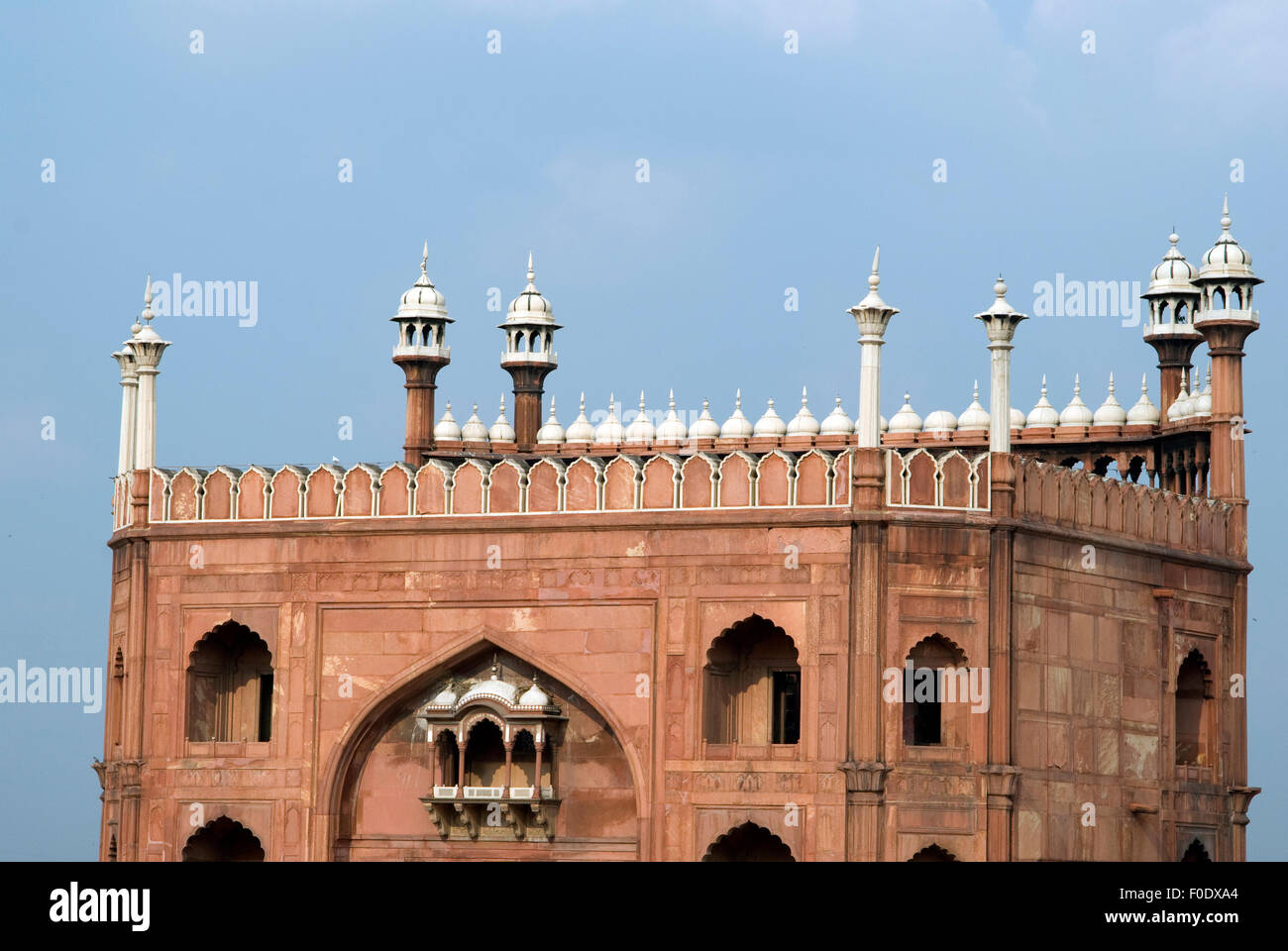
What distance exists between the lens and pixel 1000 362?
3459 cm

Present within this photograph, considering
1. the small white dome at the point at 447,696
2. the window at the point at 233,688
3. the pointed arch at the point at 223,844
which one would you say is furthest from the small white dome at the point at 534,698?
the pointed arch at the point at 223,844

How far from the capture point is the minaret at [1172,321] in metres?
39.1

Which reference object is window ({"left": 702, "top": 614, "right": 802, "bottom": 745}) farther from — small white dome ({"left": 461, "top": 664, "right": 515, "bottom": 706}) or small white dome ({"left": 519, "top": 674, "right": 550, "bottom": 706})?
small white dome ({"left": 461, "top": 664, "right": 515, "bottom": 706})

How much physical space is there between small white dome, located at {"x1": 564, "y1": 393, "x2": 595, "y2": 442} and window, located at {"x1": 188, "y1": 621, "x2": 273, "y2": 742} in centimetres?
648

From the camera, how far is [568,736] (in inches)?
1383

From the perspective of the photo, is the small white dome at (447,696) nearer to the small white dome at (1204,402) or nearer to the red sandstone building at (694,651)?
the red sandstone building at (694,651)

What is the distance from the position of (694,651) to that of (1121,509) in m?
5.94

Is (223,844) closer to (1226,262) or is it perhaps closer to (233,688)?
(233,688)

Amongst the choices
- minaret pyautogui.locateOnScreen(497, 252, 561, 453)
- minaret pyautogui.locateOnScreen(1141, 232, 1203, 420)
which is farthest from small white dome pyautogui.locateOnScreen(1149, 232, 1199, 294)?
minaret pyautogui.locateOnScreen(497, 252, 561, 453)

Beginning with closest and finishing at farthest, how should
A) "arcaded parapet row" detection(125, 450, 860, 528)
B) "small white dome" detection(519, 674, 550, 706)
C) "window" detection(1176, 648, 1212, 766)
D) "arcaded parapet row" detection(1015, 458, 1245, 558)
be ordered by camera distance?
1. "arcaded parapet row" detection(125, 450, 860, 528)
2. "small white dome" detection(519, 674, 550, 706)
3. "arcaded parapet row" detection(1015, 458, 1245, 558)
4. "window" detection(1176, 648, 1212, 766)

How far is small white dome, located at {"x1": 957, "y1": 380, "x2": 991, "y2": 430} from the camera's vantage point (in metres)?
39.1

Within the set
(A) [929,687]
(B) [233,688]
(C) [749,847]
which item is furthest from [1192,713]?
(B) [233,688]
